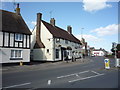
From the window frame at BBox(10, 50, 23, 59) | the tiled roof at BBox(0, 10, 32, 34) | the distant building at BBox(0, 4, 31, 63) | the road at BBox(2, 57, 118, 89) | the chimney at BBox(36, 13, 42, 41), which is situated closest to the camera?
the road at BBox(2, 57, 118, 89)

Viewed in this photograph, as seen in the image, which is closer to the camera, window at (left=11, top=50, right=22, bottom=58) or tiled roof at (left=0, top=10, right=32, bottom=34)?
tiled roof at (left=0, top=10, right=32, bottom=34)

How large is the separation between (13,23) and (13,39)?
316 centimetres

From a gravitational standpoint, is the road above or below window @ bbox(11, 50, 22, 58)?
below

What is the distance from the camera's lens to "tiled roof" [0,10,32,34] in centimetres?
2212

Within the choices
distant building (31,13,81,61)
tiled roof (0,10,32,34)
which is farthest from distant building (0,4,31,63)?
distant building (31,13,81,61)

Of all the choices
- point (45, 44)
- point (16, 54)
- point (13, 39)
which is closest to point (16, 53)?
point (16, 54)

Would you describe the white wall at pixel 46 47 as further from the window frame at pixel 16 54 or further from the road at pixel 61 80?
the road at pixel 61 80

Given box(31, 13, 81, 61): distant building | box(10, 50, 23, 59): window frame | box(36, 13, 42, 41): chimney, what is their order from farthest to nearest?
box(36, 13, 42, 41): chimney < box(31, 13, 81, 61): distant building < box(10, 50, 23, 59): window frame

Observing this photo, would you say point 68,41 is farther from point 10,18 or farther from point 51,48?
point 10,18

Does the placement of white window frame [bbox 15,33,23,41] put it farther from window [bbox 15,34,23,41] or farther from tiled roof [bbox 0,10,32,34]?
tiled roof [bbox 0,10,32,34]

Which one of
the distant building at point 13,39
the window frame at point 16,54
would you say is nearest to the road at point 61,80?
the distant building at point 13,39

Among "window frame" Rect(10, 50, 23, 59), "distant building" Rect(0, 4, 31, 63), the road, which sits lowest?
the road

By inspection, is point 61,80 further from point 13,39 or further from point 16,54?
point 13,39

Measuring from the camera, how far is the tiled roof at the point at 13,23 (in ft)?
72.6
